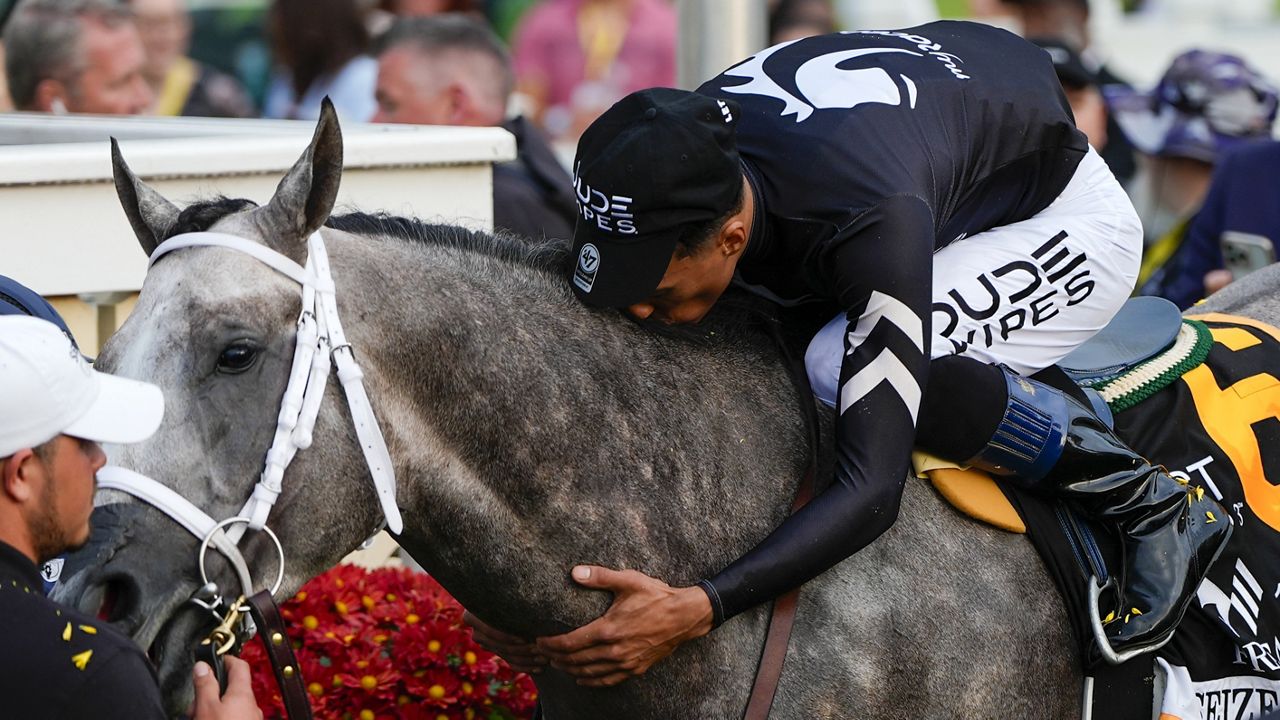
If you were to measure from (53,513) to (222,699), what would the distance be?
461 millimetres

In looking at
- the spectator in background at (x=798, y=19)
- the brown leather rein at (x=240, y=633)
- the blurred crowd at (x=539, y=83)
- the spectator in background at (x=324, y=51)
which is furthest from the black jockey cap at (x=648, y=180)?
the spectator in background at (x=798, y=19)

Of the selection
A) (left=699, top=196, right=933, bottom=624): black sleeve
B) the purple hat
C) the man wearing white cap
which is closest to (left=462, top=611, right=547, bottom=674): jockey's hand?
(left=699, top=196, right=933, bottom=624): black sleeve

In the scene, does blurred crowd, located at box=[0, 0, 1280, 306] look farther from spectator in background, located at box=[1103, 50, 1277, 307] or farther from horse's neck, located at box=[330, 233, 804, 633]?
horse's neck, located at box=[330, 233, 804, 633]

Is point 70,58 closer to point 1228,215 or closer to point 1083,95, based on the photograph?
point 1083,95

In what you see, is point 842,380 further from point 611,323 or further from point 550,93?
point 550,93

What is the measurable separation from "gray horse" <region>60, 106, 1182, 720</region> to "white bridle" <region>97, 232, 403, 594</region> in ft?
0.08

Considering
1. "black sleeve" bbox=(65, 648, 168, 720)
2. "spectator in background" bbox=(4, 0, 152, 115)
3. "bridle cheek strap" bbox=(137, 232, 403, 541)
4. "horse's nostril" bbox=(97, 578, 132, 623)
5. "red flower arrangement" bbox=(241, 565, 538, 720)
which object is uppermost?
"bridle cheek strap" bbox=(137, 232, 403, 541)

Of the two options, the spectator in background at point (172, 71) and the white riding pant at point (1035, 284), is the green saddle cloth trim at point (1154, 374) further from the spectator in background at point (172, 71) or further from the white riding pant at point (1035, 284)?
the spectator in background at point (172, 71)

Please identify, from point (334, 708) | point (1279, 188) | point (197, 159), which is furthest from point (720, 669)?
point (1279, 188)

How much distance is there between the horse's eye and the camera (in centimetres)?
246

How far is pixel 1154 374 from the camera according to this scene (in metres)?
3.34

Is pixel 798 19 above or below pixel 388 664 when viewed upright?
below

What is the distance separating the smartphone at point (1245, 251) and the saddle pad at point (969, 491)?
9.60 feet

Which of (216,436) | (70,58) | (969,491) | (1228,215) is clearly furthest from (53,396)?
(70,58)
